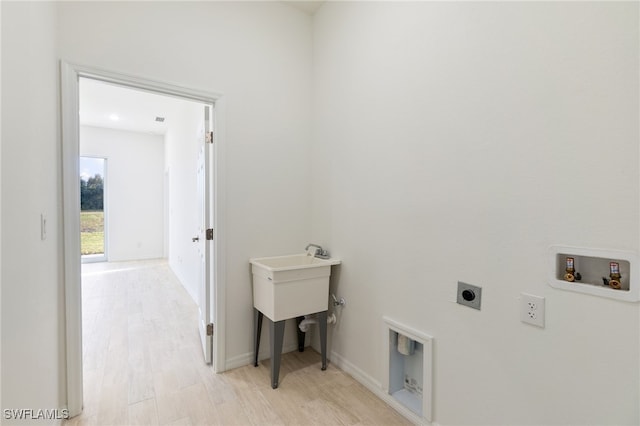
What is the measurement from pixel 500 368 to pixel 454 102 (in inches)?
51.3

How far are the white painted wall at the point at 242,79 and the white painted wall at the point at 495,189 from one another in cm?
53

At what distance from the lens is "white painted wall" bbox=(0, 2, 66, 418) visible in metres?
0.92

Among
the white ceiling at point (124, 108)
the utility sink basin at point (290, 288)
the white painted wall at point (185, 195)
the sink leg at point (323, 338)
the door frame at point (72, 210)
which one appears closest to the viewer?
the door frame at point (72, 210)

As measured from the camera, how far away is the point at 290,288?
213cm

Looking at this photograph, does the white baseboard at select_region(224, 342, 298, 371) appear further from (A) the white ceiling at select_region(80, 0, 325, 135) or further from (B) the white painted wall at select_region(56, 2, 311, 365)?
(A) the white ceiling at select_region(80, 0, 325, 135)

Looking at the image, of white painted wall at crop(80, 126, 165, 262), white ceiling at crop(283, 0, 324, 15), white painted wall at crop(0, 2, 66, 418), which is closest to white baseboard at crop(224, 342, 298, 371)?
white painted wall at crop(0, 2, 66, 418)

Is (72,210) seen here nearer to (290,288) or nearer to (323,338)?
(290,288)

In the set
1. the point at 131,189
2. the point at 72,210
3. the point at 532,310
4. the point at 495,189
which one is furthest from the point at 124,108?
the point at 532,310

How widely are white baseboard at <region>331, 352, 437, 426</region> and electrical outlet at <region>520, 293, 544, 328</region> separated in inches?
33.3

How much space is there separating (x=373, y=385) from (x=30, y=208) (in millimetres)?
2097

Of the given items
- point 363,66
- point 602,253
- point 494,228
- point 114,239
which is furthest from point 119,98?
point 602,253

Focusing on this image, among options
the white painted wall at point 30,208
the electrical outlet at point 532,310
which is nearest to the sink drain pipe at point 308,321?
the electrical outlet at point 532,310

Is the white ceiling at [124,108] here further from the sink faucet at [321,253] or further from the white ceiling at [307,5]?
the sink faucet at [321,253]

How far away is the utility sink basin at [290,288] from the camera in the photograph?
82.2 inches
